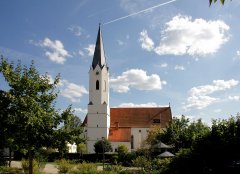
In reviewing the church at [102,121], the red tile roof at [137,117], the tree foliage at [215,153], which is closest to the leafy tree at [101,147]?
the church at [102,121]

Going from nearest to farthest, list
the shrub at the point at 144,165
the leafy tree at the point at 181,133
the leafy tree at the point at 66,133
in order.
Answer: the leafy tree at the point at 66,133 < the shrub at the point at 144,165 < the leafy tree at the point at 181,133

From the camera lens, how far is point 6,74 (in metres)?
21.8

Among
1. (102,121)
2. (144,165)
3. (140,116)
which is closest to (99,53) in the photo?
(102,121)

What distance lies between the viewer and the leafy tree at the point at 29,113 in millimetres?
20250

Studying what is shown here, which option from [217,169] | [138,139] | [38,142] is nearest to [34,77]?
[38,142]

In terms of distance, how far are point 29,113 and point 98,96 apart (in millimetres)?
49917

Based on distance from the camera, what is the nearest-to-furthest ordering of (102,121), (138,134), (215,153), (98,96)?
1. (215,153)
2. (102,121)
3. (98,96)
4. (138,134)

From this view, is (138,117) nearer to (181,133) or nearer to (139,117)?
(139,117)

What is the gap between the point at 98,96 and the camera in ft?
230

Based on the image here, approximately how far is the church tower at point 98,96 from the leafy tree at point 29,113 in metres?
46.5

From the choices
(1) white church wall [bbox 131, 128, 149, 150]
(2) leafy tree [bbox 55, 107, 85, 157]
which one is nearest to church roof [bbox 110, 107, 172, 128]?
(1) white church wall [bbox 131, 128, 149, 150]

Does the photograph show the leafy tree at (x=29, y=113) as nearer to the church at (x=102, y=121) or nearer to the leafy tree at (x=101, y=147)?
the leafy tree at (x=101, y=147)

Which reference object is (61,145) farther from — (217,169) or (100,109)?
(100,109)

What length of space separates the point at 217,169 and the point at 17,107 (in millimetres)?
12565
